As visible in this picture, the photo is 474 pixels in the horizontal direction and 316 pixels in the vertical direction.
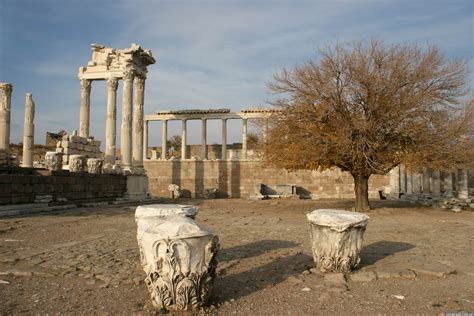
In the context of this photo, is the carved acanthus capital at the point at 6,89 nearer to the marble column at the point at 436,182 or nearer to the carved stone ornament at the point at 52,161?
the carved stone ornament at the point at 52,161

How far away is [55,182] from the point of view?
16234 millimetres

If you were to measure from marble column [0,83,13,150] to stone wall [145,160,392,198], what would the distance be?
1331 centimetres

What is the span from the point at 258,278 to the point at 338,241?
1235 millimetres

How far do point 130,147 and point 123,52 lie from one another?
5.68 meters

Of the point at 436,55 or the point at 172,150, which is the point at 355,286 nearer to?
the point at 436,55

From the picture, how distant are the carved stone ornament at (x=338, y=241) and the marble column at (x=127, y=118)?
19501 mm

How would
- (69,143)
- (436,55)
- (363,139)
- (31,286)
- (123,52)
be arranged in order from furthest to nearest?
1. (123,52)
2. (69,143)
3. (436,55)
4. (363,139)
5. (31,286)

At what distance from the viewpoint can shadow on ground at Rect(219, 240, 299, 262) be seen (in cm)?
686

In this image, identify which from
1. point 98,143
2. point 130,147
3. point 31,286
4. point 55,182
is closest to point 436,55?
point 31,286

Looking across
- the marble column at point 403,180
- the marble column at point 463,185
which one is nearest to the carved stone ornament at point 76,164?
the marble column at point 463,185

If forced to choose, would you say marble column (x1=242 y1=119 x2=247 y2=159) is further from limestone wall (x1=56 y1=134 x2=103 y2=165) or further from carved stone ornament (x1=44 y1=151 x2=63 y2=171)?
carved stone ornament (x1=44 y1=151 x2=63 y2=171)

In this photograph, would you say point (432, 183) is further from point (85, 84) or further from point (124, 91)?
point (85, 84)

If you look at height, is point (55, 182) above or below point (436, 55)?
below

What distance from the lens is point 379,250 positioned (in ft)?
24.3
